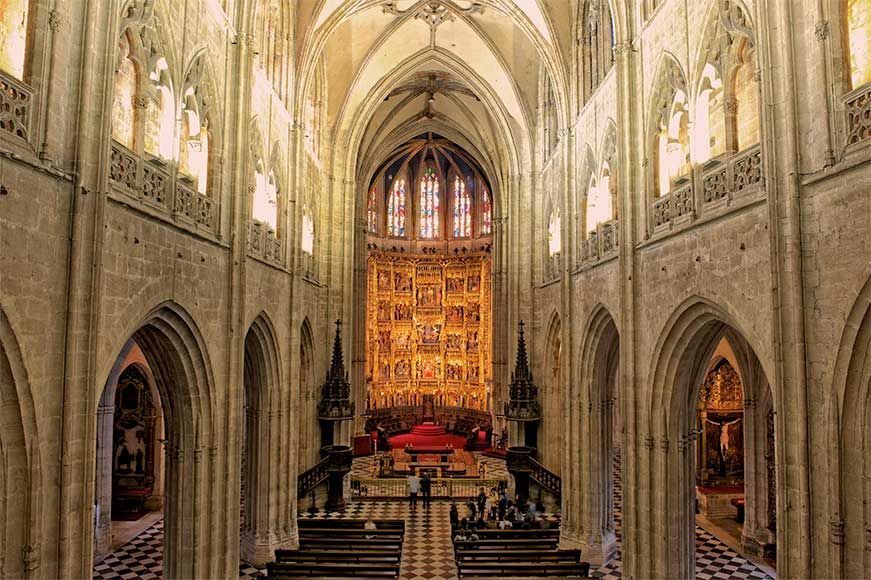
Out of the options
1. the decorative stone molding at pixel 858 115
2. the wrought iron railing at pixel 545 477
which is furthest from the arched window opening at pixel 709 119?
the wrought iron railing at pixel 545 477

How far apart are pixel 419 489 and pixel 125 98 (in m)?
20.8

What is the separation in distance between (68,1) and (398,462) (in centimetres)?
2725

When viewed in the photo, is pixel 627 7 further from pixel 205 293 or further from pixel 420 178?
pixel 420 178

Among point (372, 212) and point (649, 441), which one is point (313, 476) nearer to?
point (649, 441)

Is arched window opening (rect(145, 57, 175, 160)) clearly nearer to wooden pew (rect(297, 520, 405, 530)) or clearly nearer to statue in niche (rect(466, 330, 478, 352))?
wooden pew (rect(297, 520, 405, 530))

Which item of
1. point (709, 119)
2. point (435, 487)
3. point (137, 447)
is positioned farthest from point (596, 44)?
point (137, 447)

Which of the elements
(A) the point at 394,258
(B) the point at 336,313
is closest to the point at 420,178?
(A) the point at 394,258

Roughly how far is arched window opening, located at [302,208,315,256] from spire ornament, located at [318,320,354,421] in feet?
16.0

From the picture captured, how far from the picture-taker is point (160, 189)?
1089 cm

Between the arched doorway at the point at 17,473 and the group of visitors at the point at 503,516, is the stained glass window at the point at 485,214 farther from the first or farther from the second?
the arched doorway at the point at 17,473

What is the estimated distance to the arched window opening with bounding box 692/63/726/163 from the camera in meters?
11.3

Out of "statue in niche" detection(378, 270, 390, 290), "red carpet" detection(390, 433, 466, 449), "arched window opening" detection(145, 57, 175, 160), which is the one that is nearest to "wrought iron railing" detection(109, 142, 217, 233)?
"arched window opening" detection(145, 57, 175, 160)

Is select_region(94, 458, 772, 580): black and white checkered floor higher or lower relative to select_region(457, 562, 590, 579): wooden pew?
lower

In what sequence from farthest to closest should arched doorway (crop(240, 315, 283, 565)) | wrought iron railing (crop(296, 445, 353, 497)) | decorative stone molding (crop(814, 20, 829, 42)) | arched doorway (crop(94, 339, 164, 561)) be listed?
wrought iron railing (crop(296, 445, 353, 497)) < arched doorway (crop(94, 339, 164, 561)) < arched doorway (crop(240, 315, 283, 565)) < decorative stone molding (crop(814, 20, 829, 42))
